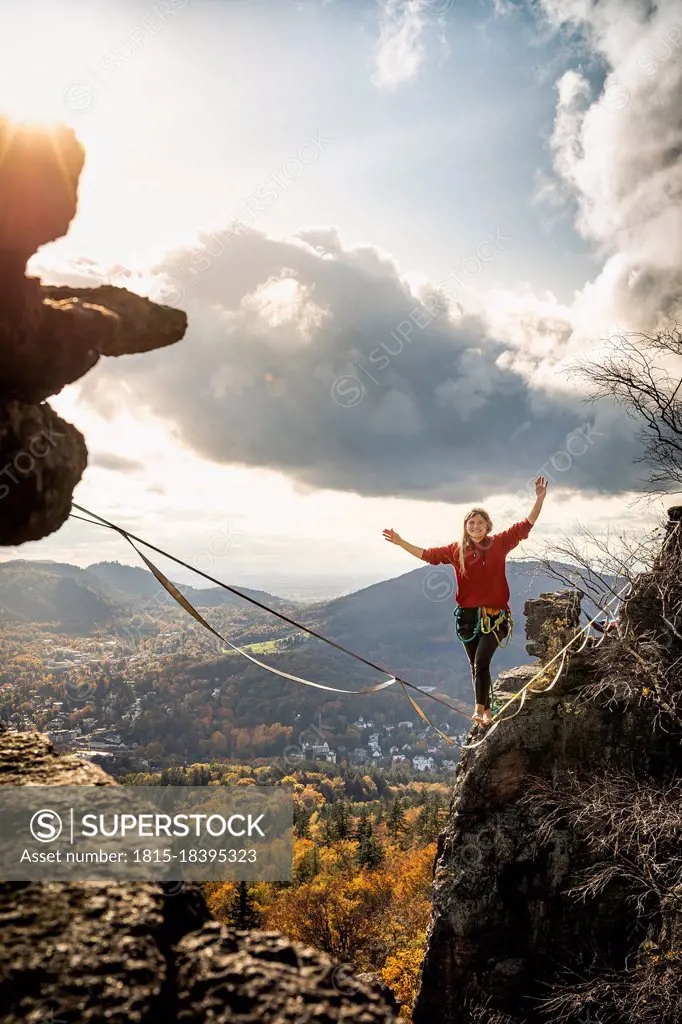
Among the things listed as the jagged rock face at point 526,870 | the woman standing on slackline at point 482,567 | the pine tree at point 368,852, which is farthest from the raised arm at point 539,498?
the pine tree at point 368,852

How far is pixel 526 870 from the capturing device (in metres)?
13.0

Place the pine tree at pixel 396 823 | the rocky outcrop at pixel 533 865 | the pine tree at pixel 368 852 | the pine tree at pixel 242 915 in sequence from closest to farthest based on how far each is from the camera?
the rocky outcrop at pixel 533 865
the pine tree at pixel 242 915
the pine tree at pixel 368 852
the pine tree at pixel 396 823

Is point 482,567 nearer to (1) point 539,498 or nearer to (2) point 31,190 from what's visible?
(1) point 539,498

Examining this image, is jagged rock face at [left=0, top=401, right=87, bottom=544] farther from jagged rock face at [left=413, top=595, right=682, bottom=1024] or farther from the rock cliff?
jagged rock face at [left=413, top=595, right=682, bottom=1024]

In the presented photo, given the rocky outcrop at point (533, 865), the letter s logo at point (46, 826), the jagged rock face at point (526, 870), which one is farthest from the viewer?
the jagged rock face at point (526, 870)

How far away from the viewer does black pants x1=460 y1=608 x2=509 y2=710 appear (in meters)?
8.42

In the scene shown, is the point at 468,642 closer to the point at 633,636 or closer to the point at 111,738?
the point at 633,636

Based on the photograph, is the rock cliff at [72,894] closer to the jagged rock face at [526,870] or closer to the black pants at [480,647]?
the black pants at [480,647]

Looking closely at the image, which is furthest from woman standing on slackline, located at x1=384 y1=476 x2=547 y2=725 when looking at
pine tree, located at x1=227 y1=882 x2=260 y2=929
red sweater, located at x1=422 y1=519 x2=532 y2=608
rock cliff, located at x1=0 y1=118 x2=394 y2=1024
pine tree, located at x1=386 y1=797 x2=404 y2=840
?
pine tree, located at x1=386 y1=797 x2=404 y2=840

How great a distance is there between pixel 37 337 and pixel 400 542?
5884mm

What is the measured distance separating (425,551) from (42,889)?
22.0 ft

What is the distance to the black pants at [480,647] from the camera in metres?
8.42

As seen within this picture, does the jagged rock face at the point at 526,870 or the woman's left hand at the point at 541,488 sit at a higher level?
the woman's left hand at the point at 541,488

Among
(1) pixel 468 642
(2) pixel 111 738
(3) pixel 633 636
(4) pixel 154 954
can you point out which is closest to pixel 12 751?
(4) pixel 154 954
